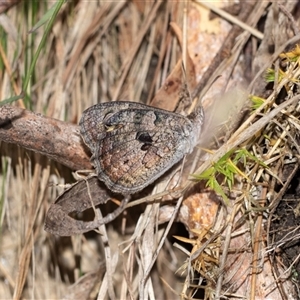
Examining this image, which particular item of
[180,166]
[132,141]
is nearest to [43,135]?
[132,141]

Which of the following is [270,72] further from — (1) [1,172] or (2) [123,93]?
(1) [1,172]

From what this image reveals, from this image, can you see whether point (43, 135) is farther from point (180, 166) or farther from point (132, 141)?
point (180, 166)

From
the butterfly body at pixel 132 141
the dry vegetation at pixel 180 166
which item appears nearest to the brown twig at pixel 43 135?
the dry vegetation at pixel 180 166

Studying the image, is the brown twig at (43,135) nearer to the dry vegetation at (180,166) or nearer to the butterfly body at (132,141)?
the dry vegetation at (180,166)

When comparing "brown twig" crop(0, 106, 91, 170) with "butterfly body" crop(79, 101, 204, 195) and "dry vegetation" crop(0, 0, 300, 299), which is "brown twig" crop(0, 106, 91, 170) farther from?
"butterfly body" crop(79, 101, 204, 195)
